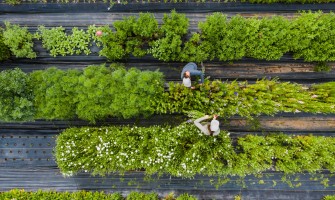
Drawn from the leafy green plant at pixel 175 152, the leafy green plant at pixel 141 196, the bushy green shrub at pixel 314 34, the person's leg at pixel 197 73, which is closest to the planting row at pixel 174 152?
the leafy green plant at pixel 175 152

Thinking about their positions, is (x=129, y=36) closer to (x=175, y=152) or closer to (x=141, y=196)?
(x=175, y=152)

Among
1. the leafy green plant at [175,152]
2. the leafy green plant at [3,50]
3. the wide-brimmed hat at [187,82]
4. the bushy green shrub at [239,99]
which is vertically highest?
the leafy green plant at [3,50]

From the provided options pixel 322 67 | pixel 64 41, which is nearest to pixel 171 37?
pixel 64 41

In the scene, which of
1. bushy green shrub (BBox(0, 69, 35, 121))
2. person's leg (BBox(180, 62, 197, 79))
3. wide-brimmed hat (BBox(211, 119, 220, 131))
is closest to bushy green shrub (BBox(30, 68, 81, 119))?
bushy green shrub (BBox(0, 69, 35, 121))

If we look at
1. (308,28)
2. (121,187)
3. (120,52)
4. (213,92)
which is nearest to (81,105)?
(120,52)

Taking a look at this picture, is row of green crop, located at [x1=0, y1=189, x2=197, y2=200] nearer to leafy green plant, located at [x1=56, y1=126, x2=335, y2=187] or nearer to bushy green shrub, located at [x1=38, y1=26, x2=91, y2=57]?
leafy green plant, located at [x1=56, y1=126, x2=335, y2=187]

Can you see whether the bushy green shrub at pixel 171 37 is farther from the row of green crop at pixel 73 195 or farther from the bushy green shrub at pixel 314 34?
the row of green crop at pixel 73 195
